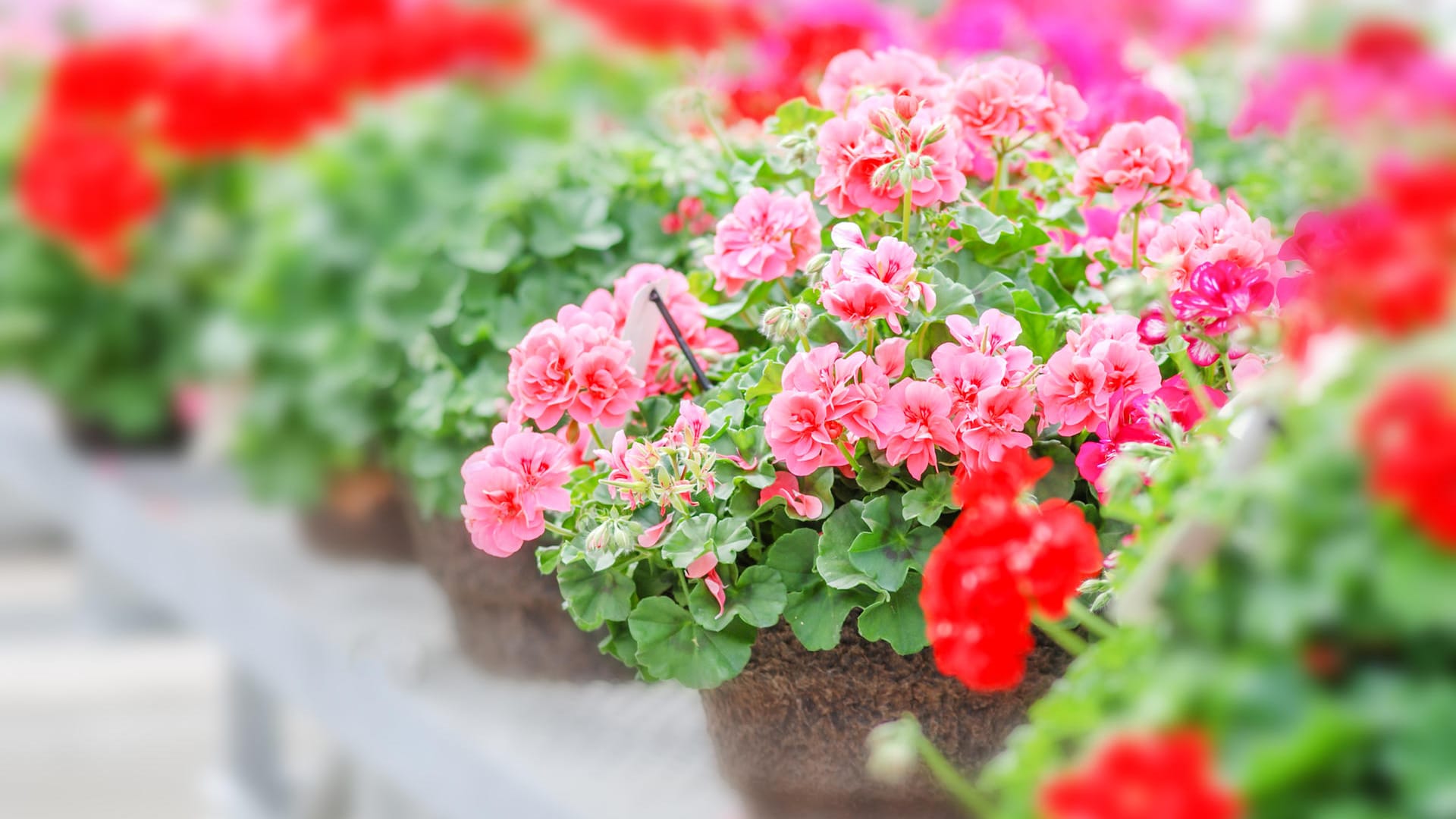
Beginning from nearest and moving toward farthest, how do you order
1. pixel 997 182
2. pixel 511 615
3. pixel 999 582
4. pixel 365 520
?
pixel 999 582
pixel 997 182
pixel 511 615
pixel 365 520

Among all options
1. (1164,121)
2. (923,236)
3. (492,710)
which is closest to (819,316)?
(923,236)

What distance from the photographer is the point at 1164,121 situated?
0.61 meters

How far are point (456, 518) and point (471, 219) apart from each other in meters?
0.30

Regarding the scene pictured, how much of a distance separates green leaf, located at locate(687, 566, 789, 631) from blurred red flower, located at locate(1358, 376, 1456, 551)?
316 mm

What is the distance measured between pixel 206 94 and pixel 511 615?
0.83 meters

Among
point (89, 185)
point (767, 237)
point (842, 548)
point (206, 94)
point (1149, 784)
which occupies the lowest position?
point (1149, 784)

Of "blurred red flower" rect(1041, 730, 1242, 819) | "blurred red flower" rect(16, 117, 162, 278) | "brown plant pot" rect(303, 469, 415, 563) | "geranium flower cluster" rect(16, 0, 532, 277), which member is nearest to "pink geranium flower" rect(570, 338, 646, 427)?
"blurred red flower" rect(1041, 730, 1242, 819)

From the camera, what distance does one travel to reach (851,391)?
0.53 metres

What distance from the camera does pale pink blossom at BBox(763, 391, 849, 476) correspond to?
0.53 m

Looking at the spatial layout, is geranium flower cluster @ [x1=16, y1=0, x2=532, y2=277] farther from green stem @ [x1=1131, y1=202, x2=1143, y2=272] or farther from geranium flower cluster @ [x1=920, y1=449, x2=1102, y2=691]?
geranium flower cluster @ [x1=920, y1=449, x2=1102, y2=691]

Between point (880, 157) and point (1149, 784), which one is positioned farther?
point (880, 157)

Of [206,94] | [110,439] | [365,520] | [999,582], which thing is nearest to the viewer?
[999,582]

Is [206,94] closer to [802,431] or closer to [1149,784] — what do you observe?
[802,431]

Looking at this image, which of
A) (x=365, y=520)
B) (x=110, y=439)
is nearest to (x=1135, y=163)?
(x=365, y=520)
